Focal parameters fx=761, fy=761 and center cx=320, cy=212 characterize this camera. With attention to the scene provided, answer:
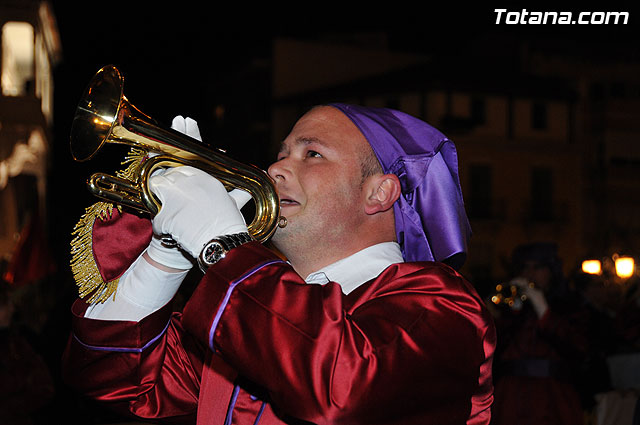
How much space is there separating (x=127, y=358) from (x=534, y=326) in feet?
13.7

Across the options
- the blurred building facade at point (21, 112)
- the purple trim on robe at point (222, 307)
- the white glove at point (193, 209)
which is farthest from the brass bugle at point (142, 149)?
the blurred building facade at point (21, 112)

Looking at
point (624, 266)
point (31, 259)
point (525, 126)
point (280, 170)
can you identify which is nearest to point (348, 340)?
point (280, 170)

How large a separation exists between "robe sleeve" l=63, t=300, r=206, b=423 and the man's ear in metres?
0.65

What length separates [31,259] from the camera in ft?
31.3

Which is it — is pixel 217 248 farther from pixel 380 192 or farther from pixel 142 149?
pixel 380 192

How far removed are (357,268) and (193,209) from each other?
557mm

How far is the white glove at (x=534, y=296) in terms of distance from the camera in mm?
5562

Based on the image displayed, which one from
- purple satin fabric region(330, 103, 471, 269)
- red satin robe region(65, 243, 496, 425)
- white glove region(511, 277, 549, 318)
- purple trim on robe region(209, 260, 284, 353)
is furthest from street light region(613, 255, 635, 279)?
purple trim on robe region(209, 260, 284, 353)

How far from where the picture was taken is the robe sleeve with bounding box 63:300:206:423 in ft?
6.90

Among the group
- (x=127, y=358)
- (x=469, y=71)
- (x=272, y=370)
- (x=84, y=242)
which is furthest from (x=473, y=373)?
(x=469, y=71)

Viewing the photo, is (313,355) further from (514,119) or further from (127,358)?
(514,119)

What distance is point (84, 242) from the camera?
2.19m

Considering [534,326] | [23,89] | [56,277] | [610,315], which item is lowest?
[56,277]

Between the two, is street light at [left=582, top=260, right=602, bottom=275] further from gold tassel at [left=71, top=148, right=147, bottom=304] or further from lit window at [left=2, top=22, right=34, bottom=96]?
lit window at [left=2, top=22, right=34, bottom=96]
